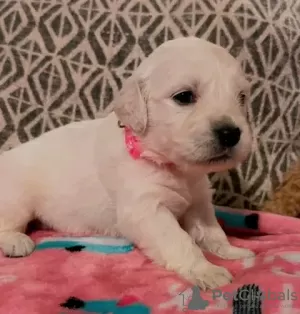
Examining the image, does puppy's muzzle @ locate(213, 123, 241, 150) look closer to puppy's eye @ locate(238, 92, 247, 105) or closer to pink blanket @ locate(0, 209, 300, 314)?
puppy's eye @ locate(238, 92, 247, 105)

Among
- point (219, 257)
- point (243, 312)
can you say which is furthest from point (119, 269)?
point (243, 312)

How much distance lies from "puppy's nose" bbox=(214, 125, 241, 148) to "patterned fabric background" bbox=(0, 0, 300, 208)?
Result: 86cm

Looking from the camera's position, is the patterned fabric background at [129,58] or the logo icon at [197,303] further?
the patterned fabric background at [129,58]

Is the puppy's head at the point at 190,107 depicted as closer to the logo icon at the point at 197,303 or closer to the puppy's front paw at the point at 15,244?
the logo icon at the point at 197,303

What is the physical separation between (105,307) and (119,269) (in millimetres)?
282

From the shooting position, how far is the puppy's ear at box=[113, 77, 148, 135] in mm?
1832

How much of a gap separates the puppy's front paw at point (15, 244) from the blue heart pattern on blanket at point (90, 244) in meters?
0.05

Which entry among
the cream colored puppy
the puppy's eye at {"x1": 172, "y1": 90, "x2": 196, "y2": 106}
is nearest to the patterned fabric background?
the cream colored puppy

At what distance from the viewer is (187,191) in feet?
6.54

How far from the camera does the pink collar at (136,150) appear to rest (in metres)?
1.91

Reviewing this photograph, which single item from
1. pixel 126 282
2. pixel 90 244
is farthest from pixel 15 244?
pixel 126 282

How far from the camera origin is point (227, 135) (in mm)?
1656

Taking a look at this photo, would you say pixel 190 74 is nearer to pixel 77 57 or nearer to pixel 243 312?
pixel 243 312

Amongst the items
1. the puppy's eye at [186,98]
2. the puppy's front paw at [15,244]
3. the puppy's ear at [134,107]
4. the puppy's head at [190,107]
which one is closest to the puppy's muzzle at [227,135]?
the puppy's head at [190,107]
